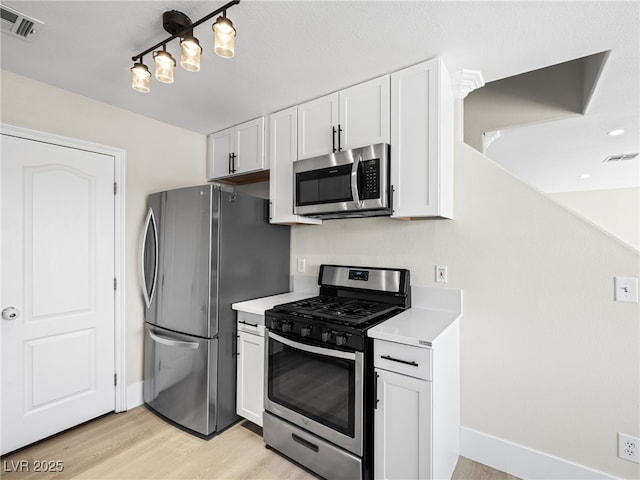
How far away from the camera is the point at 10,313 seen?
2078 mm

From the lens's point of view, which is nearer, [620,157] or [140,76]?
[140,76]

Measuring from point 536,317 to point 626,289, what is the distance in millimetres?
441

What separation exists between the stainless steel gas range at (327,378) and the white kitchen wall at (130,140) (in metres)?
1.38

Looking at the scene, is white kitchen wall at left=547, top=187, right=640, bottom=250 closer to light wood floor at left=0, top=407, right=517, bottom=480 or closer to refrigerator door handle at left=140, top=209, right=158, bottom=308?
light wood floor at left=0, top=407, right=517, bottom=480

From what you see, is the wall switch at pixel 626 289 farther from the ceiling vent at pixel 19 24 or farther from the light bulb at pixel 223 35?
the ceiling vent at pixel 19 24

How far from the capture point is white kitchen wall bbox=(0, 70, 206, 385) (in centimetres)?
218

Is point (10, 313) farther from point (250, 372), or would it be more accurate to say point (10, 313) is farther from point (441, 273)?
point (441, 273)

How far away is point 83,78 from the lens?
219 centimetres

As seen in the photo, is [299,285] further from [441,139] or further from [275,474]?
[441,139]

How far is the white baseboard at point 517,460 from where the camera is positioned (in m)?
1.77

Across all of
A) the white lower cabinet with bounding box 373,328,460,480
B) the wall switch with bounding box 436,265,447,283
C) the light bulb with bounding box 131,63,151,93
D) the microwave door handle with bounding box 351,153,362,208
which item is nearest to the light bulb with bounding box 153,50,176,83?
the light bulb with bounding box 131,63,151,93

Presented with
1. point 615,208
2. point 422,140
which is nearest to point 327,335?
point 422,140

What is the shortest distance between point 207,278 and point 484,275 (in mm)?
1871

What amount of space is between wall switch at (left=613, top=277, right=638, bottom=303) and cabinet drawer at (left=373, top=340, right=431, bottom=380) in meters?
1.11
